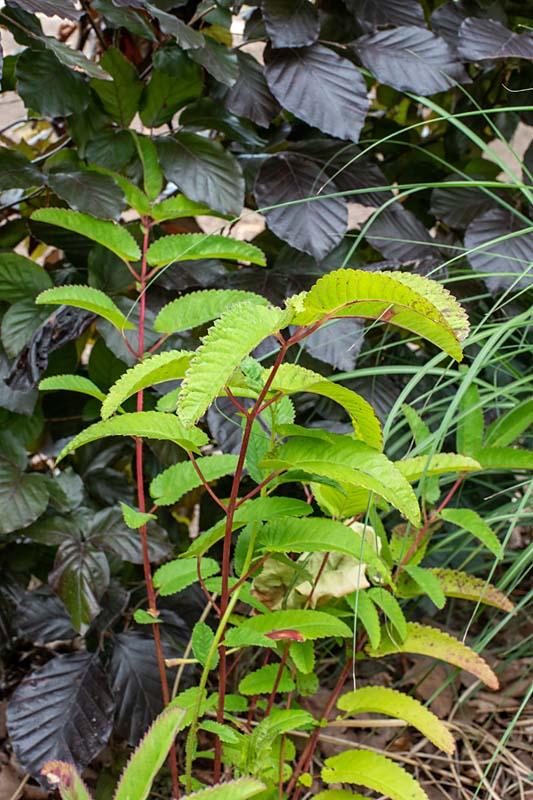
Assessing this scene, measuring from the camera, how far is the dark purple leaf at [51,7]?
92 centimetres

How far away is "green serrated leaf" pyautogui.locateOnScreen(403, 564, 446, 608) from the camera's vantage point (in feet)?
2.88

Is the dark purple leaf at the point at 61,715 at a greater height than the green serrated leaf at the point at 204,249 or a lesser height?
lesser

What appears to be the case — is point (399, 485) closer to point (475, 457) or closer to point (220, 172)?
point (475, 457)

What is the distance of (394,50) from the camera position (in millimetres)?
1173

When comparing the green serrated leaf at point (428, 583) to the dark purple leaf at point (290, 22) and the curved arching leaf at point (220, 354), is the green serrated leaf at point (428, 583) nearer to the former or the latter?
the curved arching leaf at point (220, 354)

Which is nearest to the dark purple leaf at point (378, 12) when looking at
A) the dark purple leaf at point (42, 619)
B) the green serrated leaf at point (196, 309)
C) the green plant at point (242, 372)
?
the green plant at point (242, 372)

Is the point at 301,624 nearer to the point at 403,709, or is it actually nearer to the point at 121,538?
the point at 403,709

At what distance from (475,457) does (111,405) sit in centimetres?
47

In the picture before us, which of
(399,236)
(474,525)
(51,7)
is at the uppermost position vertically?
(51,7)

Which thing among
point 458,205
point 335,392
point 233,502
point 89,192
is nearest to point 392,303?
point 335,392

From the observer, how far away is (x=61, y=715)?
103 cm

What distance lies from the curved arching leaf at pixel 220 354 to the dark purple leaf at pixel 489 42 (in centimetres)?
71

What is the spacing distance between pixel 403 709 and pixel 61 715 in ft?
1.29

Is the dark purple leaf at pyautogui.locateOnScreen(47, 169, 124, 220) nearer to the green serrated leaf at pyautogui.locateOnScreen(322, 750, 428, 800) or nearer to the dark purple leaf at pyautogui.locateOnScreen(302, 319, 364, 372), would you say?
the dark purple leaf at pyautogui.locateOnScreen(302, 319, 364, 372)
